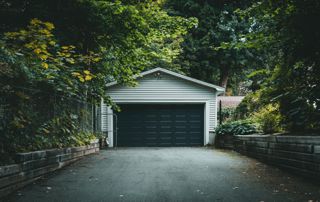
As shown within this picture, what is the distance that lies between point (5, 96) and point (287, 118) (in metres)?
6.19

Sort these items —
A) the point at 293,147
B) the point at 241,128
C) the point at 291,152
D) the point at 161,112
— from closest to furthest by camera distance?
1. the point at 293,147
2. the point at 291,152
3. the point at 241,128
4. the point at 161,112

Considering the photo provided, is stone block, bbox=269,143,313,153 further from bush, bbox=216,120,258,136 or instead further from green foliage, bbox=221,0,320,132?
bush, bbox=216,120,258,136

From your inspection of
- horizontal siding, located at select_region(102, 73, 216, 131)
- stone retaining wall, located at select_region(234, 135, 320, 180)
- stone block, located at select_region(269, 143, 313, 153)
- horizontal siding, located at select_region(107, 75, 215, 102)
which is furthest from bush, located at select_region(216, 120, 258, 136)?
stone block, located at select_region(269, 143, 313, 153)

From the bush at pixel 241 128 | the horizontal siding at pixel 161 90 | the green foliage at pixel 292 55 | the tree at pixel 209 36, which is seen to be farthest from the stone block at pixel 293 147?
the tree at pixel 209 36

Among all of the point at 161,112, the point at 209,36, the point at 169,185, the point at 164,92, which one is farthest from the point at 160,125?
the point at 169,185

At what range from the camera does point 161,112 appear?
18828 millimetres

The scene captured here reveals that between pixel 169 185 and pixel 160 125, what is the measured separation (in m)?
12.5

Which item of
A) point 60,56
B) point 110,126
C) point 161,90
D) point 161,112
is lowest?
point 110,126

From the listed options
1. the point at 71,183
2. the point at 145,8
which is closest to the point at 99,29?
the point at 145,8

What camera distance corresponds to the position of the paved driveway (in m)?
5.25

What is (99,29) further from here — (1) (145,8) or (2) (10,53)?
(2) (10,53)

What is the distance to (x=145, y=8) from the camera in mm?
13500

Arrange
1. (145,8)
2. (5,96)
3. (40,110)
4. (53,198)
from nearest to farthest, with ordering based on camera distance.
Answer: (53,198), (5,96), (40,110), (145,8)

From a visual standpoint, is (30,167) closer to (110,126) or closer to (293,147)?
(293,147)
